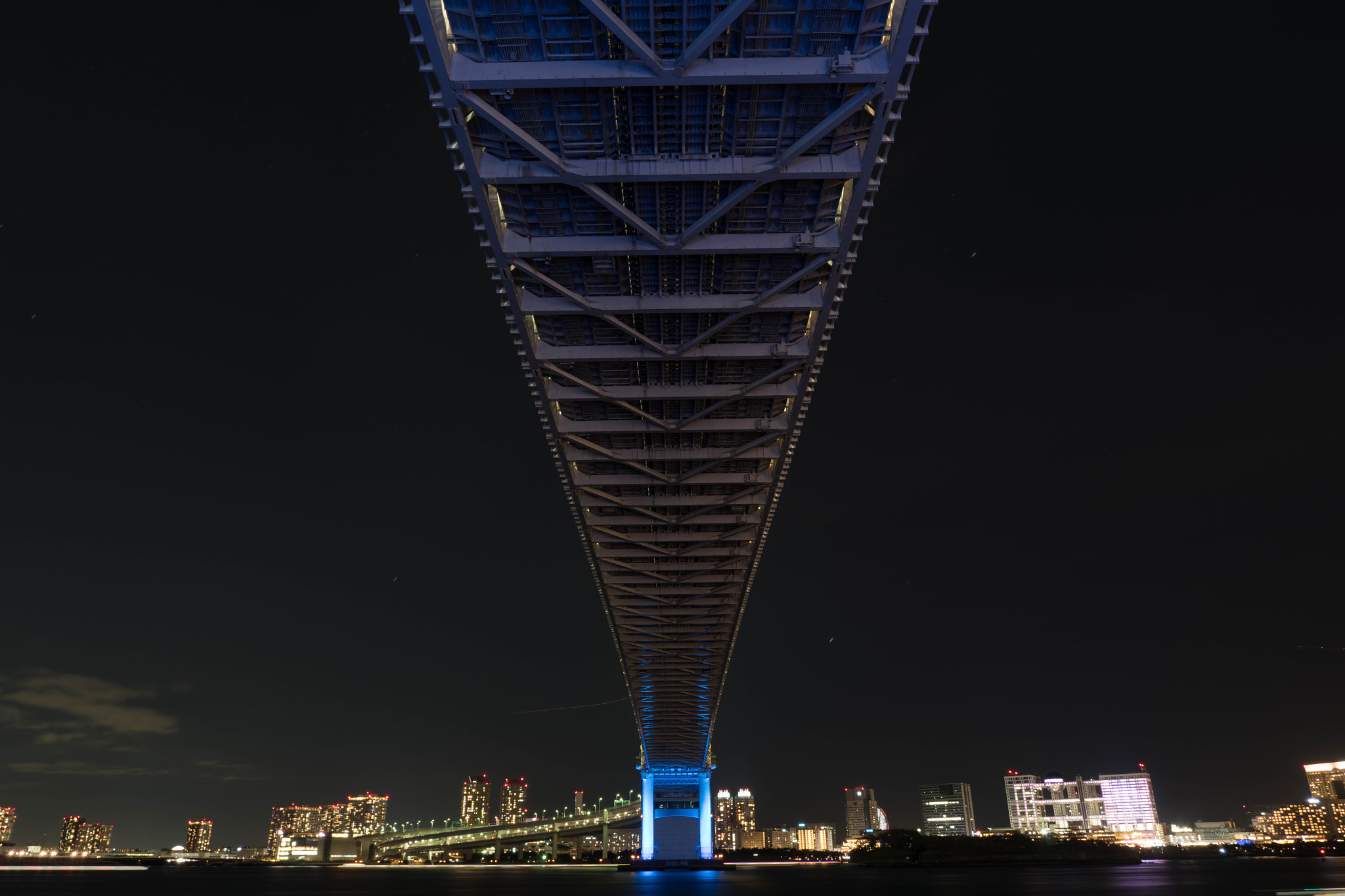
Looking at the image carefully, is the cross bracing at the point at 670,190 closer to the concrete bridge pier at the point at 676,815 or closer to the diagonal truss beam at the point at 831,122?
the diagonal truss beam at the point at 831,122

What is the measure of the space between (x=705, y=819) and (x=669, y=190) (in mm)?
105551

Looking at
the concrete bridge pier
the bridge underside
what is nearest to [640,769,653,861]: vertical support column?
the concrete bridge pier

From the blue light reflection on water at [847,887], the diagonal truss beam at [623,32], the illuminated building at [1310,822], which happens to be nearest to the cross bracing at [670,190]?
the diagonal truss beam at [623,32]

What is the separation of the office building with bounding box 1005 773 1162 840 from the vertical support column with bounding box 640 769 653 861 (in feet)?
332

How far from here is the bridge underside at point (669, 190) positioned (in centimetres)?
1481

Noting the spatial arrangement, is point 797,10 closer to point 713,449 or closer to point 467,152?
point 467,152

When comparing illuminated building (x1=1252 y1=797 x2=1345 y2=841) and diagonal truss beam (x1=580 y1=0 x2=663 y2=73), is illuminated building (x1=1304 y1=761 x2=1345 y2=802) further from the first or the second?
diagonal truss beam (x1=580 y1=0 x2=663 y2=73)

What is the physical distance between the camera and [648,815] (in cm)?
10738

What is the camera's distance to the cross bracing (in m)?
14.8

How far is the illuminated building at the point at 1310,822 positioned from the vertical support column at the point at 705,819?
110525 mm

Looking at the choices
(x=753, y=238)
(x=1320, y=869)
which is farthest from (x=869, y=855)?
(x=753, y=238)

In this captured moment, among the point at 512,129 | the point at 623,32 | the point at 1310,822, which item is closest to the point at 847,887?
the point at 512,129

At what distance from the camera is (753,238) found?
1964cm

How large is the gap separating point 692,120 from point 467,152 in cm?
443
